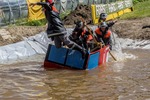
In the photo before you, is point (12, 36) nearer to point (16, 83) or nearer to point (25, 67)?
point (25, 67)

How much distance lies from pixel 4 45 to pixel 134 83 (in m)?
7.07

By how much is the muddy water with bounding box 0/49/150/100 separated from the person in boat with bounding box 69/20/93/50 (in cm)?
95

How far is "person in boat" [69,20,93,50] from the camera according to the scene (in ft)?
40.8

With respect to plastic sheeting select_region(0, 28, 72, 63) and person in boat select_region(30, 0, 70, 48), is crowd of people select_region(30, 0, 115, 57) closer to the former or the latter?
person in boat select_region(30, 0, 70, 48)

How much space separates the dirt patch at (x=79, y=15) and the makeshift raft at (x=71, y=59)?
9987 mm

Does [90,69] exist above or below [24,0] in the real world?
Answer: below

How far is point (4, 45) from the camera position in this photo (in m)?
15.4

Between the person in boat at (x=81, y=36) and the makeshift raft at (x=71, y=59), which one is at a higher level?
the person in boat at (x=81, y=36)

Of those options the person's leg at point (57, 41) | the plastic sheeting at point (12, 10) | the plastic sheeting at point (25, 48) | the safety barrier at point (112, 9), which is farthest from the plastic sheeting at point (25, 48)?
the safety barrier at point (112, 9)

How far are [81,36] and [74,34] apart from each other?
9.5 inches

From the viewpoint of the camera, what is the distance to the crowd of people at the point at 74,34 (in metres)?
11.5

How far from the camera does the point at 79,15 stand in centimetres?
2381

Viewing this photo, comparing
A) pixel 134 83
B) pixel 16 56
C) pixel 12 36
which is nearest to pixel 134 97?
pixel 134 83

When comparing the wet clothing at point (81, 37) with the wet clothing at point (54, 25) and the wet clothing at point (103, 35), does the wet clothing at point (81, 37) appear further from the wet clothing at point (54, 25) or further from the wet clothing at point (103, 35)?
the wet clothing at point (54, 25)
